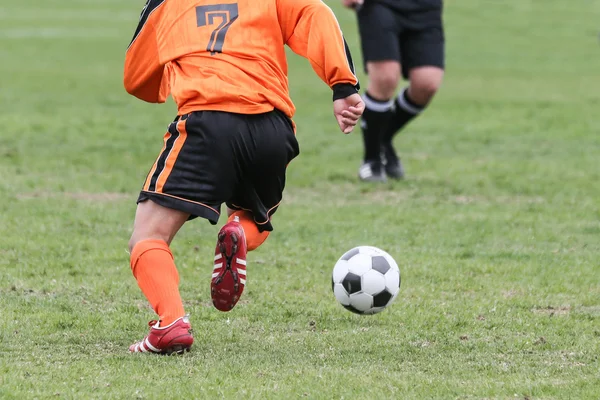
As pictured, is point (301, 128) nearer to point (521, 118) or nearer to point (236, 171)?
point (521, 118)

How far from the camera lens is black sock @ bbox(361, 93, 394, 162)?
898cm

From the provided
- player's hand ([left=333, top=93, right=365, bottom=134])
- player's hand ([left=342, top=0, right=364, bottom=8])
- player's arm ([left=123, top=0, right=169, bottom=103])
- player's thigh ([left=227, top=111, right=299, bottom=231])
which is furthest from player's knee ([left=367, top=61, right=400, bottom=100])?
player's hand ([left=333, top=93, right=365, bottom=134])

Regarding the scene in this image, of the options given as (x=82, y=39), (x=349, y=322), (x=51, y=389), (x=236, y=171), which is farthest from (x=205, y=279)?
(x=82, y=39)

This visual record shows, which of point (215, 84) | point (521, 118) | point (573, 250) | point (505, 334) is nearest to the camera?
point (215, 84)

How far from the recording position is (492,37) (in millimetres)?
25547

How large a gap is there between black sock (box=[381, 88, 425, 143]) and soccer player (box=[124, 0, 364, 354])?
4.58 metres

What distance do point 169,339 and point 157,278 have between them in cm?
26

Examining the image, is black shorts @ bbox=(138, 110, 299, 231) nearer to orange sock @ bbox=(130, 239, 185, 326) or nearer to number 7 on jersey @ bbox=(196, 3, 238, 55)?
orange sock @ bbox=(130, 239, 185, 326)

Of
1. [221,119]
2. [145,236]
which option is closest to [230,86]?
[221,119]

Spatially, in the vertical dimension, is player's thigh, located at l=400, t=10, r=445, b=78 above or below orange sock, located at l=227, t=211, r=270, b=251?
below

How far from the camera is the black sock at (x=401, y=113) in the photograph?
921 centimetres

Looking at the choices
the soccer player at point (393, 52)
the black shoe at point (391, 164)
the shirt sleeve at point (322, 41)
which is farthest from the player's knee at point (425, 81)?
the shirt sleeve at point (322, 41)

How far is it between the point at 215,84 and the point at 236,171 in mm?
369

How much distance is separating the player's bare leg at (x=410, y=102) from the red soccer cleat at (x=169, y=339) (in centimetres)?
484
